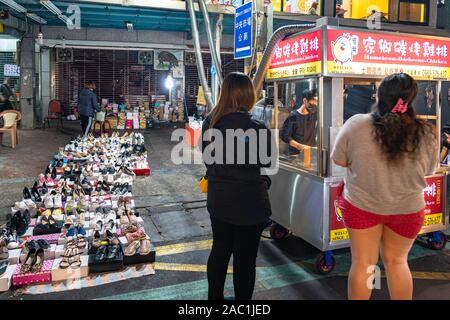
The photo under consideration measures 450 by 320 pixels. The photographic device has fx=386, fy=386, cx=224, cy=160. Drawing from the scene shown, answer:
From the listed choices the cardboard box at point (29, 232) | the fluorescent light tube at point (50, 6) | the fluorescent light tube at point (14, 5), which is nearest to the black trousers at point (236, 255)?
the cardboard box at point (29, 232)

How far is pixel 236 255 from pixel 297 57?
220 cm

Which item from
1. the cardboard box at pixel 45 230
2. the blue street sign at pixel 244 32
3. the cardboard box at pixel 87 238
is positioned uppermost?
the blue street sign at pixel 244 32

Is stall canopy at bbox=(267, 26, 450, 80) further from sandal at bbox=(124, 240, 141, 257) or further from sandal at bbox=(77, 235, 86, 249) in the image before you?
sandal at bbox=(77, 235, 86, 249)

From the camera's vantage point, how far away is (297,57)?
395 cm

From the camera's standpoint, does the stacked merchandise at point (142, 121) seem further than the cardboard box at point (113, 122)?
Yes

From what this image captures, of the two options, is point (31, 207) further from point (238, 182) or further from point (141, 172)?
point (238, 182)

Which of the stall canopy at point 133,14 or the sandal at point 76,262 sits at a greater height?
the stall canopy at point 133,14

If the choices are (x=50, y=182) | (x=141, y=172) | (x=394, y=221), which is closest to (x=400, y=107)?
(x=394, y=221)

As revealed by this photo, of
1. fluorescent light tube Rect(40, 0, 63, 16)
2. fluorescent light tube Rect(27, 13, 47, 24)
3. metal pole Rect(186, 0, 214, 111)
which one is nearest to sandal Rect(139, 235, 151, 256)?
metal pole Rect(186, 0, 214, 111)

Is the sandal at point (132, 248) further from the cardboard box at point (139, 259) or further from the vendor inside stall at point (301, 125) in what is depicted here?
the vendor inside stall at point (301, 125)

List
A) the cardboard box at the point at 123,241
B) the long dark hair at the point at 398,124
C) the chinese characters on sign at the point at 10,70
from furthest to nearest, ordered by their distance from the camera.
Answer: the chinese characters on sign at the point at 10,70 < the cardboard box at the point at 123,241 < the long dark hair at the point at 398,124

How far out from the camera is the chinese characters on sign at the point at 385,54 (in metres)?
3.59
